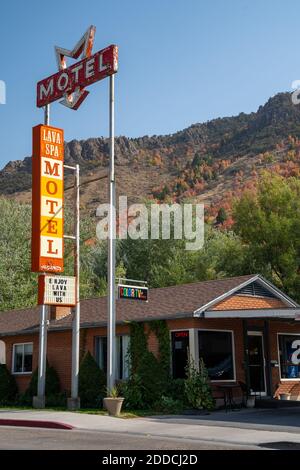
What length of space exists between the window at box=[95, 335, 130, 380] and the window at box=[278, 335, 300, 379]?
6.32 m

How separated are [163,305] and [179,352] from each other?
2.48 meters

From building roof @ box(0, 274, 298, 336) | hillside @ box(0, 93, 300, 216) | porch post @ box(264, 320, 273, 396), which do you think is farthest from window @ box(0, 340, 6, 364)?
hillside @ box(0, 93, 300, 216)

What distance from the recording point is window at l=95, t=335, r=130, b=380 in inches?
969


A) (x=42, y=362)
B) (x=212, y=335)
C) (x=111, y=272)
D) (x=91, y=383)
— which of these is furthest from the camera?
(x=91, y=383)

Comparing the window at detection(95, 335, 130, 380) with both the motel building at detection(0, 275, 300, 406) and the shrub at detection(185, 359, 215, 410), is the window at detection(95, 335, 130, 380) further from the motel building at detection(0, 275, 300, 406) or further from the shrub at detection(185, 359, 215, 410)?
the shrub at detection(185, 359, 215, 410)

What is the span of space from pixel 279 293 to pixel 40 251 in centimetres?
1058

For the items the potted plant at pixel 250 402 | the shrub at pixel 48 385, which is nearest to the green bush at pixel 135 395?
the potted plant at pixel 250 402

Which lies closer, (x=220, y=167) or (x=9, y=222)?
(x=9, y=222)

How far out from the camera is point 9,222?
155ft

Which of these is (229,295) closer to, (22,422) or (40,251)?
(40,251)

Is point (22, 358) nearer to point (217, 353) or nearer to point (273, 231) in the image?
point (217, 353)

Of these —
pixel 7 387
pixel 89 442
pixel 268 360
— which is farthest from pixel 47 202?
pixel 89 442

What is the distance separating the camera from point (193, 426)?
56.8ft
